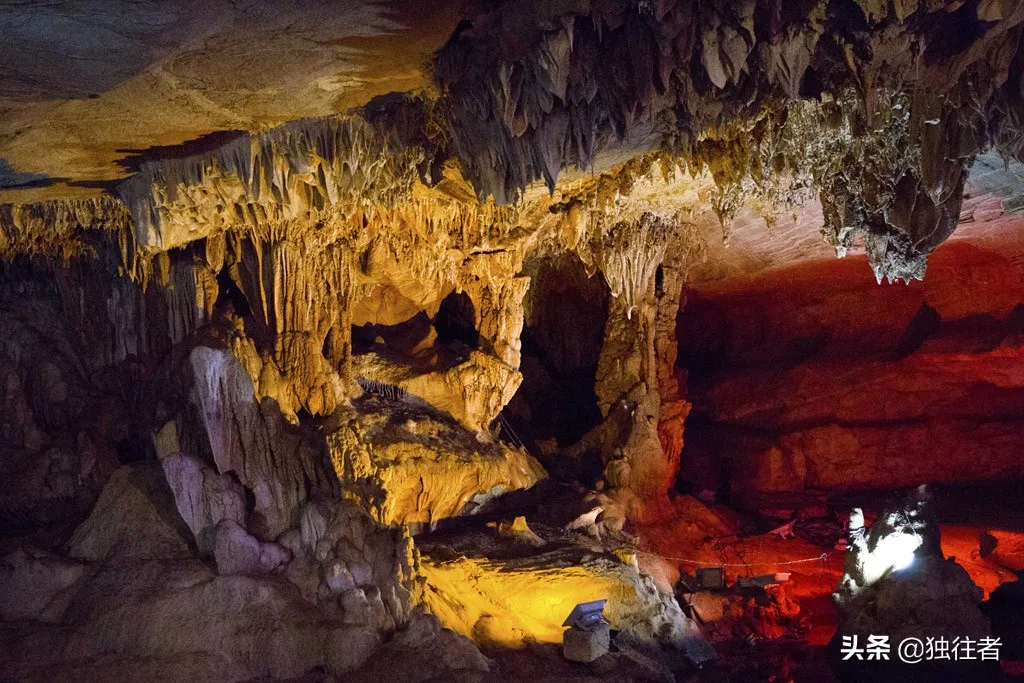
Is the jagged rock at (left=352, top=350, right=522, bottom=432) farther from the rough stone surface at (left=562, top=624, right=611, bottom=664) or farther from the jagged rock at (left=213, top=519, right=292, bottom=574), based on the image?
the rough stone surface at (left=562, top=624, right=611, bottom=664)

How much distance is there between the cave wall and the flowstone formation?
3.57 meters

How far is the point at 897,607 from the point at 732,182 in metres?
5.05

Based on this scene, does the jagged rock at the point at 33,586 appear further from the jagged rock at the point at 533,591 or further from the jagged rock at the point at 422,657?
the jagged rock at the point at 533,591

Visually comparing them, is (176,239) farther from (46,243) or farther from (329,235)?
(46,243)

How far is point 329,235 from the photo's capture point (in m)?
8.82

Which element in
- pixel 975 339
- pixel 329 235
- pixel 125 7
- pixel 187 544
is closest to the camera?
pixel 125 7

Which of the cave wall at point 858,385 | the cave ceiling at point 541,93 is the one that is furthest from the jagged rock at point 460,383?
the cave wall at point 858,385

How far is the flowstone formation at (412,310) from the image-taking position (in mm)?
4570

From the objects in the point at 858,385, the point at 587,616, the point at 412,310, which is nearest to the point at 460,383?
the point at 412,310

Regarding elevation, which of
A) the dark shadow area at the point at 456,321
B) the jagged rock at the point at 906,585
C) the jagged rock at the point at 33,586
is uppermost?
the dark shadow area at the point at 456,321

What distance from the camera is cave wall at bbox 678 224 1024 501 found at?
12.8 metres

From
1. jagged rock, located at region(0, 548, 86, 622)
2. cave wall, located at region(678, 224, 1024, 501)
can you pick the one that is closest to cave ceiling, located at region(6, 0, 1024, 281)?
jagged rock, located at region(0, 548, 86, 622)

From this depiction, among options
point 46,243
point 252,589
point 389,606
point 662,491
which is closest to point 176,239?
point 46,243

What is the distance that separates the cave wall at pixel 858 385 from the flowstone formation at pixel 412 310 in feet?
11.7
